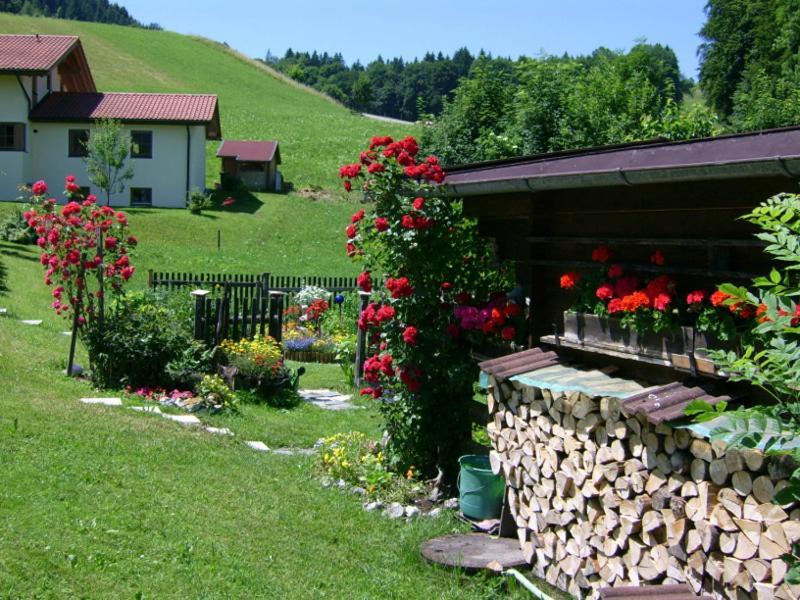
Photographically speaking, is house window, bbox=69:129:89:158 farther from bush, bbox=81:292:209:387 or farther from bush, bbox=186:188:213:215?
bush, bbox=81:292:209:387

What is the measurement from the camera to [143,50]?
237 ft

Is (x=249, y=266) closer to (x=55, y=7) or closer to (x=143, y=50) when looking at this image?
(x=143, y=50)

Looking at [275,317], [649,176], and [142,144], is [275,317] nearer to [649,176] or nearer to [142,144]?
[649,176]

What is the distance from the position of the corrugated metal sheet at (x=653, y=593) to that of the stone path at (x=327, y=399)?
7.60m

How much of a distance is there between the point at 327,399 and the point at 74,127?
2771 centimetres

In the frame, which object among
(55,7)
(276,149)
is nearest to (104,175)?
(276,149)

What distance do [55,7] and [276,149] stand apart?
403 feet

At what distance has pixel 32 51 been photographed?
36.8 meters

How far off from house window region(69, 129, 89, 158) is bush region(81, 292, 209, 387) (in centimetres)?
2705

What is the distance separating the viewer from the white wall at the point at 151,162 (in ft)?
119

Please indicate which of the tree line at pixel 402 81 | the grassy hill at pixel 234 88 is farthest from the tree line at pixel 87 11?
the grassy hill at pixel 234 88

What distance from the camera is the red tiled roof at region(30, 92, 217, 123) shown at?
118 feet

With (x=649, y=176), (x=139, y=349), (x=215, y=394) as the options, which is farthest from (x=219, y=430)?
(x=649, y=176)

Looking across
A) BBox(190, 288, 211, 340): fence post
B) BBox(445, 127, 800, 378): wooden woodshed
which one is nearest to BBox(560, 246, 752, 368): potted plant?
BBox(445, 127, 800, 378): wooden woodshed
